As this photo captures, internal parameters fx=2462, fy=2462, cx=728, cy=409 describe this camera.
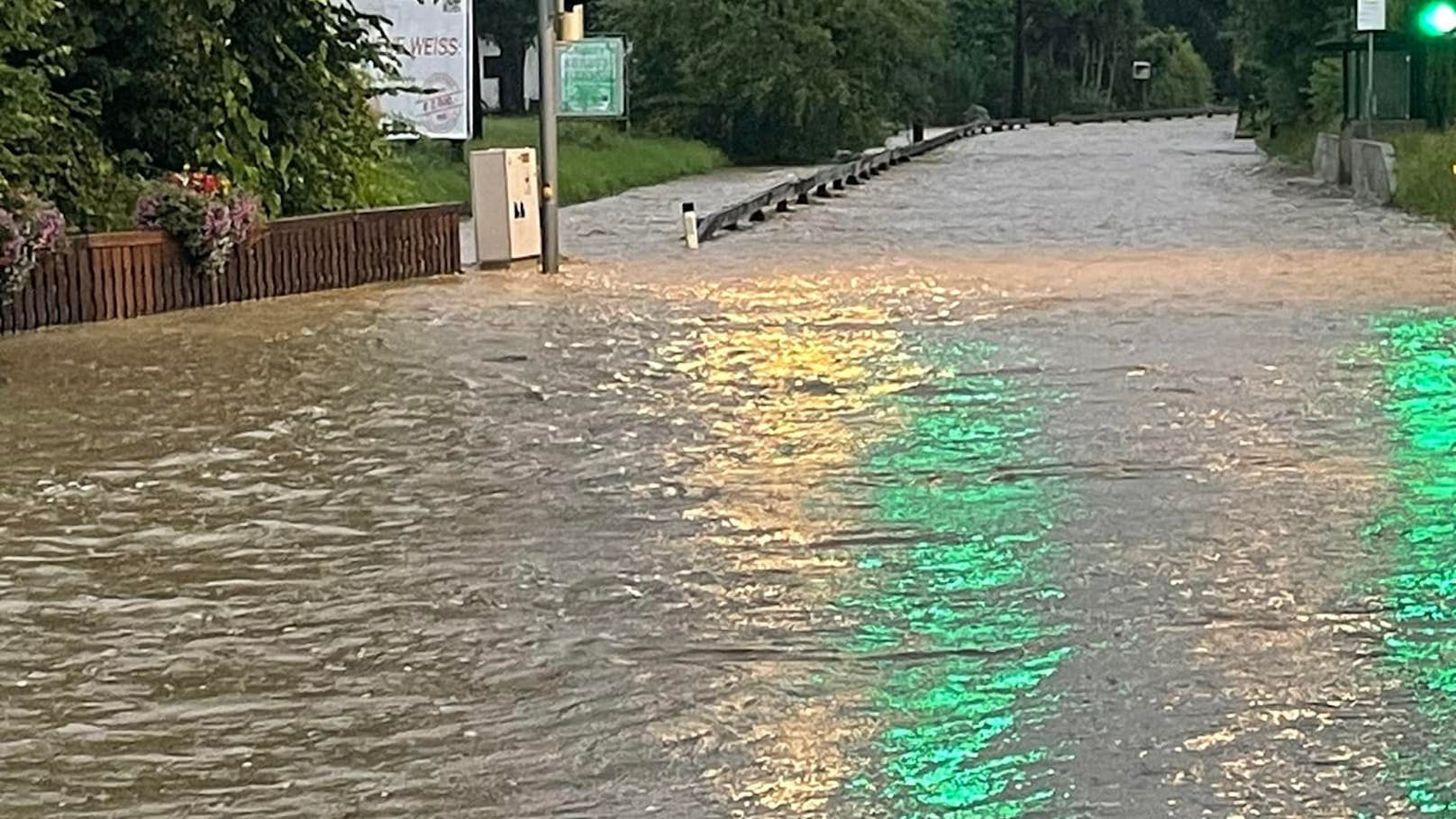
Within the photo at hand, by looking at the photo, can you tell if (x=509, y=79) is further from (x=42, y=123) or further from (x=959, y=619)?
(x=959, y=619)

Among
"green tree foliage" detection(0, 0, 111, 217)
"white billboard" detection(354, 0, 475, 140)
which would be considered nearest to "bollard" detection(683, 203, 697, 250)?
"white billboard" detection(354, 0, 475, 140)

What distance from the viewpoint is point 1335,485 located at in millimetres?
10742

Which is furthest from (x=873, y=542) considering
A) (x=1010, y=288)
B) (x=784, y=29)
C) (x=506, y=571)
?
(x=784, y=29)

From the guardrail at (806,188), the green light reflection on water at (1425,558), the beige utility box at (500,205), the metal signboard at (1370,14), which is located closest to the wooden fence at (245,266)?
the beige utility box at (500,205)

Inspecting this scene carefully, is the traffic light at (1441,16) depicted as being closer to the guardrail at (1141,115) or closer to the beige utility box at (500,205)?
the beige utility box at (500,205)

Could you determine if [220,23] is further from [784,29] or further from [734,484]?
[784,29]

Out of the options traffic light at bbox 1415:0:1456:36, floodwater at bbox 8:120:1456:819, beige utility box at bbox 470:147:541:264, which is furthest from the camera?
traffic light at bbox 1415:0:1456:36

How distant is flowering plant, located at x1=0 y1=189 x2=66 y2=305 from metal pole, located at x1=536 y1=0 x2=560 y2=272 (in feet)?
22.9

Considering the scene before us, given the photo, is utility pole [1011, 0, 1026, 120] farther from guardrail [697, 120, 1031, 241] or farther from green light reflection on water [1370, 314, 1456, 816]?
green light reflection on water [1370, 314, 1456, 816]

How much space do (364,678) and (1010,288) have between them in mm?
14296

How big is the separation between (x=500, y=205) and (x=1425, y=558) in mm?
15883

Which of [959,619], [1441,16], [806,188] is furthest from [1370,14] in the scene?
[959,619]

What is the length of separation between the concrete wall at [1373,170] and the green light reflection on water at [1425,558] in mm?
19926

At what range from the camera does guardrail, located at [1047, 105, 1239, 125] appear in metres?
94.2
